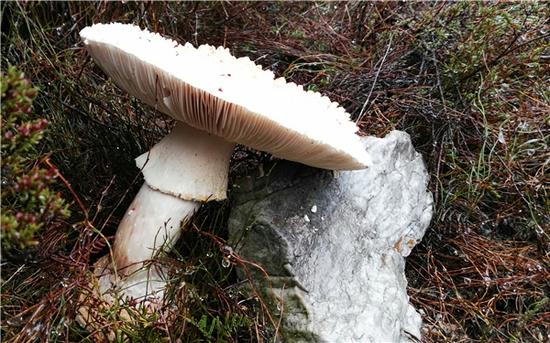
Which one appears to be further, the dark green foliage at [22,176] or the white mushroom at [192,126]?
the white mushroom at [192,126]

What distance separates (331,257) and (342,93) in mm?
1106

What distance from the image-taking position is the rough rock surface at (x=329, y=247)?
1874 millimetres

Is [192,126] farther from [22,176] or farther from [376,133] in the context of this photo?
[376,133]

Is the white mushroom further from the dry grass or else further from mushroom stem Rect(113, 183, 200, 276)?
the dry grass

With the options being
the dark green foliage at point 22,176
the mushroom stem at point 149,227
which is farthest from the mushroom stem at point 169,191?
the dark green foliage at point 22,176

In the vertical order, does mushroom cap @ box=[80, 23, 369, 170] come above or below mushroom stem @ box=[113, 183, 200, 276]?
above

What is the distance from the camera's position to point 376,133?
2676mm

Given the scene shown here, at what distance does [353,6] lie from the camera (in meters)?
3.82

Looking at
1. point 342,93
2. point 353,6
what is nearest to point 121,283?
point 342,93

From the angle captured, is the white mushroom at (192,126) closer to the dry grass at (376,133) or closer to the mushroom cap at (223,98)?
the mushroom cap at (223,98)

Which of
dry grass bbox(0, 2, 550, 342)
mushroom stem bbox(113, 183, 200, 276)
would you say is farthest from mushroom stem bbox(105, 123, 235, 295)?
dry grass bbox(0, 2, 550, 342)

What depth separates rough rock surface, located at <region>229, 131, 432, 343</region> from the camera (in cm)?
187

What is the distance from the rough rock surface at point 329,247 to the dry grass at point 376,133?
13 cm

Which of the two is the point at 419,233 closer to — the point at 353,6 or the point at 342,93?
the point at 342,93
